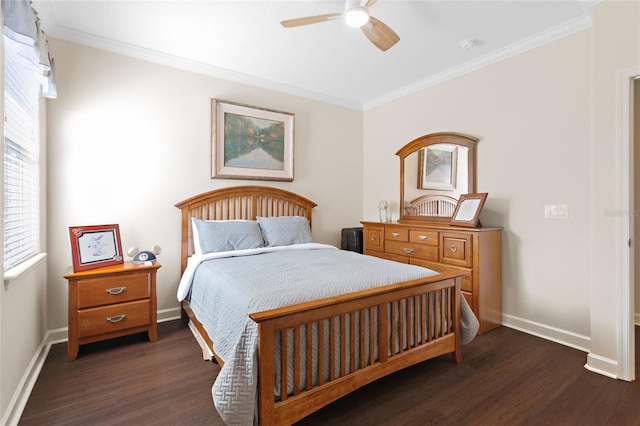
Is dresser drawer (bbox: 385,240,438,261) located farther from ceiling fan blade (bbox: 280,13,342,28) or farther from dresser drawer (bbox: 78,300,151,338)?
dresser drawer (bbox: 78,300,151,338)

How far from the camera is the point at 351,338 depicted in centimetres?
173

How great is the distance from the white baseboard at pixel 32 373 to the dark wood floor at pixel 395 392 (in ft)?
0.12

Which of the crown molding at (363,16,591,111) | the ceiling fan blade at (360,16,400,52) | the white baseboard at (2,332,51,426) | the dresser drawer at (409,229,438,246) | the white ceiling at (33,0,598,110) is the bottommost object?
the white baseboard at (2,332,51,426)

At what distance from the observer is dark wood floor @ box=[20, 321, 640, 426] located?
1.66 m

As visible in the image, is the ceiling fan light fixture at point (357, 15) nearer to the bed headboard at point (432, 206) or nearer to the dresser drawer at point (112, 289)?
the bed headboard at point (432, 206)

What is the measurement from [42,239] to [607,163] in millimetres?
4168

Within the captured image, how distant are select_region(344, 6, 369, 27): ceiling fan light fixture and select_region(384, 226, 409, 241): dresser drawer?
6.87 ft

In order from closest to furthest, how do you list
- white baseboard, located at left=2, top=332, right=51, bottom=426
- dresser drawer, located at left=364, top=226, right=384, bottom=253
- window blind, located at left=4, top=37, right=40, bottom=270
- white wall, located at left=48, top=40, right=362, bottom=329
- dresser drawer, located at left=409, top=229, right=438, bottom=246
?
white baseboard, located at left=2, top=332, right=51, bottom=426 → window blind, located at left=4, top=37, right=40, bottom=270 → white wall, located at left=48, top=40, right=362, bottom=329 → dresser drawer, located at left=409, top=229, right=438, bottom=246 → dresser drawer, located at left=364, top=226, right=384, bottom=253

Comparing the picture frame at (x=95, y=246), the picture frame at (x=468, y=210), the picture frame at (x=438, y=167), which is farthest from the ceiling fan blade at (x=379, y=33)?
the picture frame at (x=95, y=246)

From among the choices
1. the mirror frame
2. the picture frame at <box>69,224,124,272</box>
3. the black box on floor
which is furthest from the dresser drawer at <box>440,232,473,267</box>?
Result: the picture frame at <box>69,224,124,272</box>

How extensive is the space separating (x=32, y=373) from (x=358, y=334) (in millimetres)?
2128

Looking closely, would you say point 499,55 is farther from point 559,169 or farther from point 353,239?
point 353,239

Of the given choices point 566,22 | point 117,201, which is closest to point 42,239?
point 117,201

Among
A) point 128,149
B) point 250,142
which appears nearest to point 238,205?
point 250,142
